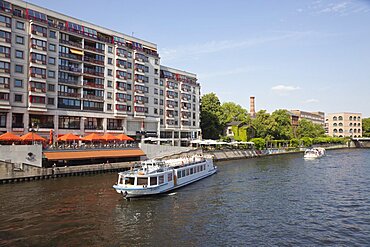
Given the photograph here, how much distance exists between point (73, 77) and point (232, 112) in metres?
90.8

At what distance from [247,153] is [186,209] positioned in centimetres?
7929

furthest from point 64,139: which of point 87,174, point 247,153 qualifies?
point 247,153

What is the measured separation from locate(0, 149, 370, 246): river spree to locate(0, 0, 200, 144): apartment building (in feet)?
70.7

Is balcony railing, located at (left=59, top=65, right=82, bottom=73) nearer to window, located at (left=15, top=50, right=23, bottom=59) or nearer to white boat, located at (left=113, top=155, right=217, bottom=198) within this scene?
window, located at (left=15, top=50, right=23, bottom=59)

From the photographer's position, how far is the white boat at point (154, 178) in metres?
41.5

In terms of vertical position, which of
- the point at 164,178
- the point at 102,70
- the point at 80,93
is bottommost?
the point at 164,178

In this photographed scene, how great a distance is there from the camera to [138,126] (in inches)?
3565

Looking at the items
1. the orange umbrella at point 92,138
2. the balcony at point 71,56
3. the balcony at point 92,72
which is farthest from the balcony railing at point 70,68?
the orange umbrella at point 92,138

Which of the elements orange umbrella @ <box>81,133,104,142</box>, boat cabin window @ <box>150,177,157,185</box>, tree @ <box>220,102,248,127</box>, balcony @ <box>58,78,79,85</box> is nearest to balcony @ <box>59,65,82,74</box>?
balcony @ <box>58,78,79,85</box>

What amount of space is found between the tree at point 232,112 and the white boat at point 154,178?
87.2m

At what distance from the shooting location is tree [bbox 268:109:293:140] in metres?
138

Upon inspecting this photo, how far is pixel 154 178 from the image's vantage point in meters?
43.8

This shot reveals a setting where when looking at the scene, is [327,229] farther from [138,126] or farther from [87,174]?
[138,126]

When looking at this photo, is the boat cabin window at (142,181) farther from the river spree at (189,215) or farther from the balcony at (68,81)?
the balcony at (68,81)
